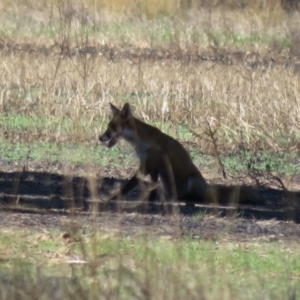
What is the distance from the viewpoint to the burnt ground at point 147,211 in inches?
267

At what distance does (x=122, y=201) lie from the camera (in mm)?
8000

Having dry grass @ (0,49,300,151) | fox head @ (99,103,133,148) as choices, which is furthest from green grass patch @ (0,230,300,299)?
dry grass @ (0,49,300,151)

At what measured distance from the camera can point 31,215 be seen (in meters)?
7.14

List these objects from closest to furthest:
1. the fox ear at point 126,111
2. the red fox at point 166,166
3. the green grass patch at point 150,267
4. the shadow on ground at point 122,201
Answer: the green grass patch at point 150,267 < the shadow on ground at point 122,201 < the red fox at point 166,166 < the fox ear at point 126,111

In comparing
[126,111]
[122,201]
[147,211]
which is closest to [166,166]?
[122,201]

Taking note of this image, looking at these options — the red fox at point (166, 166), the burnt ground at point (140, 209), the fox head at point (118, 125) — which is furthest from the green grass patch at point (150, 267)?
the fox head at point (118, 125)

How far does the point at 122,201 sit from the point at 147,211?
16.2 inches

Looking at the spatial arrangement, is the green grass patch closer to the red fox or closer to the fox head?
the red fox

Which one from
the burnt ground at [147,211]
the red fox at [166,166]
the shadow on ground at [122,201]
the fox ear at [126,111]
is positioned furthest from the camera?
the fox ear at [126,111]

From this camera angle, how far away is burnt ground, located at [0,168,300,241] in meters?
6.79

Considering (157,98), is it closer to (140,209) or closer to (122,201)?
(122,201)

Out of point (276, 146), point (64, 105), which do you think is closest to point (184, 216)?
point (276, 146)

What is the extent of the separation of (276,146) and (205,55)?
8381mm

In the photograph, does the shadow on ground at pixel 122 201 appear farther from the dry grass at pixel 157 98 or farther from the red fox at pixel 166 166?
the dry grass at pixel 157 98
